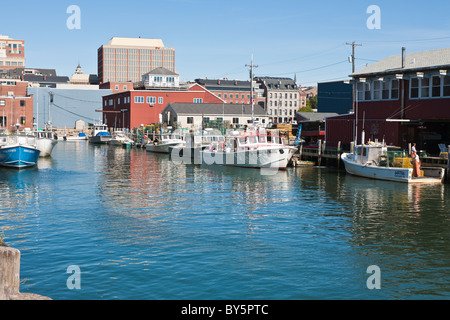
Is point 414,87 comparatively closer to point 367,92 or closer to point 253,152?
point 367,92

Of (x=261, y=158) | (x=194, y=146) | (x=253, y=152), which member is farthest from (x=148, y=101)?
(x=261, y=158)

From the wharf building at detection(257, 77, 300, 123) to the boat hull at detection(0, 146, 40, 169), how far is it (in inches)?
5238

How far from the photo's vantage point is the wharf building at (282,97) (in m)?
179

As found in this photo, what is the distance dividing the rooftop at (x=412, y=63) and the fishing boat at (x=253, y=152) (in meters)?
11.3

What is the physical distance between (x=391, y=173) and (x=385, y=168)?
65cm

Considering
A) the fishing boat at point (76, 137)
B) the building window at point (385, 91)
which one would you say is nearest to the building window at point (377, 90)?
the building window at point (385, 91)

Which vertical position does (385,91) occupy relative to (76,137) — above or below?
above

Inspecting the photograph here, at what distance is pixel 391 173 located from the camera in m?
40.3

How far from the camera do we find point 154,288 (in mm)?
15156

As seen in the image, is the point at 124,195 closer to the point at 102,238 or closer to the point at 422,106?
the point at 102,238

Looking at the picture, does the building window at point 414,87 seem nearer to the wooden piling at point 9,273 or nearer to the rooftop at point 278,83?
the wooden piling at point 9,273

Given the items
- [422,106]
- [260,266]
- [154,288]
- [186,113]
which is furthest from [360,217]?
[186,113]

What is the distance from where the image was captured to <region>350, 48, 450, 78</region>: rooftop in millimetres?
46094
